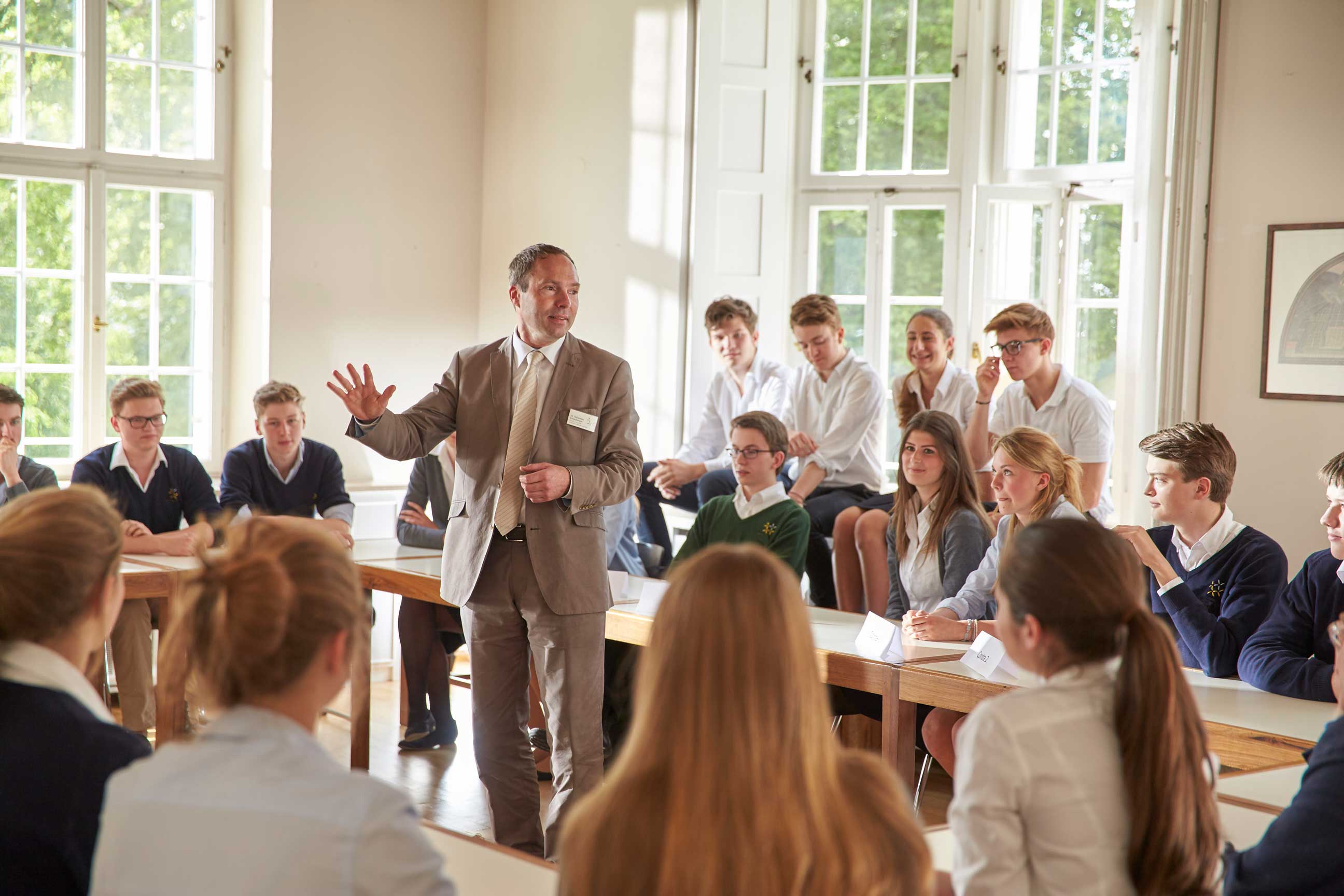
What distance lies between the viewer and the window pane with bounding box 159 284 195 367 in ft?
20.8

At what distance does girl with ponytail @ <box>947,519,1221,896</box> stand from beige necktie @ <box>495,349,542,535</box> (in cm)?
183

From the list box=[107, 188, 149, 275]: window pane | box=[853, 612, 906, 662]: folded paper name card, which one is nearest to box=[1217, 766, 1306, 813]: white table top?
box=[853, 612, 906, 662]: folded paper name card

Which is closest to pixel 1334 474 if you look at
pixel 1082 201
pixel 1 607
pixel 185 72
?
pixel 1 607

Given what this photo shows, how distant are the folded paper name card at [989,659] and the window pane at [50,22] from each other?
5.21m

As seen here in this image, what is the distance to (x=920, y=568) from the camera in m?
3.84

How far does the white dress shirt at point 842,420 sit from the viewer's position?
17.6 feet

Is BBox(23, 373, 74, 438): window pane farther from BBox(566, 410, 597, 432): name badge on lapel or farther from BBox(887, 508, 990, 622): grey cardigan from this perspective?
BBox(887, 508, 990, 622): grey cardigan

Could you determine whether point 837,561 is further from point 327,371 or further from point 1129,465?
point 327,371

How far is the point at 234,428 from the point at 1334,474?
16.9 ft

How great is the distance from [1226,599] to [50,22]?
18.4ft

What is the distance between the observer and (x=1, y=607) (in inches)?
57.9

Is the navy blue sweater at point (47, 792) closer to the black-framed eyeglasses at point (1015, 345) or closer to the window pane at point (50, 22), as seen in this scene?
the black-framed eyeglasses at point (1015, 345)

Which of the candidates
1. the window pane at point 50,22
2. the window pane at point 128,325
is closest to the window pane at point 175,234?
the window pane at point 128,325

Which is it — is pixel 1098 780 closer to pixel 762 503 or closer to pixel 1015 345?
pixel 762 503
